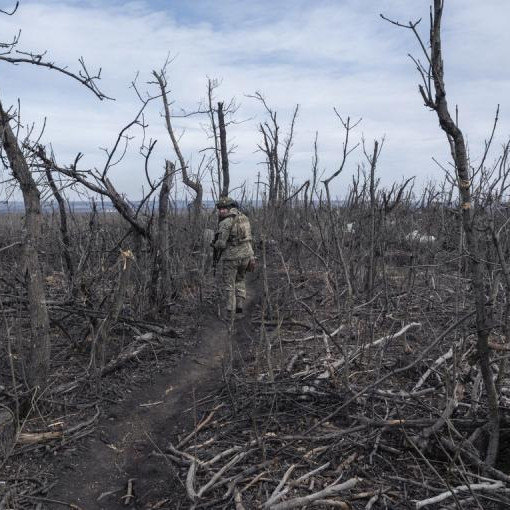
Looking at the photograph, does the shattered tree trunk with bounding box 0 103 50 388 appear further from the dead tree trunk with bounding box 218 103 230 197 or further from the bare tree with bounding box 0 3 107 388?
the dead tree trunk with bounding box 218 103 230 197

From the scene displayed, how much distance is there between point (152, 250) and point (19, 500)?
3.88 metres

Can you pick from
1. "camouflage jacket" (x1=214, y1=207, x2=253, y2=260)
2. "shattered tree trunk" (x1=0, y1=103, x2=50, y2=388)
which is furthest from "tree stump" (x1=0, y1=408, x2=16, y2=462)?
"camouflage jacket" (x1=214, y1=207, x2=253, y2=260)

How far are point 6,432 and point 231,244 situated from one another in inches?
152

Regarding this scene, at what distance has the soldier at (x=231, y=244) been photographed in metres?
6.79

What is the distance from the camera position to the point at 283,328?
6.36m

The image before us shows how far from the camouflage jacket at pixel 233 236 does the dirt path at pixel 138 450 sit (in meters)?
1.84

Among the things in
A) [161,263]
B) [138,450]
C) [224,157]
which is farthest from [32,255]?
[224,157]

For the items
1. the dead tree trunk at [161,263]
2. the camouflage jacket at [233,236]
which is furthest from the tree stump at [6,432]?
the camouflage jacket at [233,236]

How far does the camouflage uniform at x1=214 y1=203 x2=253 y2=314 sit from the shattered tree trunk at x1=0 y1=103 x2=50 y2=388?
9.95ft

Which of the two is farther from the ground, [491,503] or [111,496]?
[491,503]

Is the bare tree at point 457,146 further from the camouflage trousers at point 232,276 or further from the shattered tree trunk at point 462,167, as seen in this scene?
the camouflage trousers at point 232,276

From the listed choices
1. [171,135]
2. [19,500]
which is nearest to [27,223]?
[19,500]

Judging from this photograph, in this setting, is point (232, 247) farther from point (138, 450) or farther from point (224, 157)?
point (224, 157)

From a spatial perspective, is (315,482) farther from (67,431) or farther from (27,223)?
(27,223)
